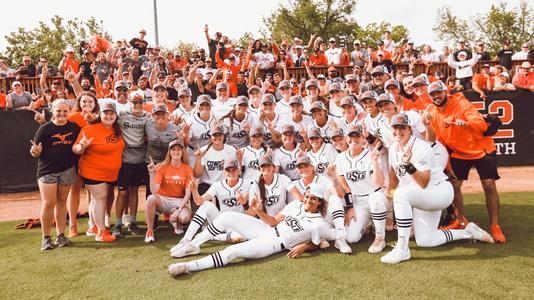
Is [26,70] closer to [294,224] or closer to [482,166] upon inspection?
[294,224]

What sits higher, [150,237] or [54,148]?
[54,148]

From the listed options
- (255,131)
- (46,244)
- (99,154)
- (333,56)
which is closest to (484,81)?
(333,56)

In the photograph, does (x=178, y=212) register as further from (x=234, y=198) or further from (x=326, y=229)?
(x=326, y=229)

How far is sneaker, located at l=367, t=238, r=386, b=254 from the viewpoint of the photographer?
512cm

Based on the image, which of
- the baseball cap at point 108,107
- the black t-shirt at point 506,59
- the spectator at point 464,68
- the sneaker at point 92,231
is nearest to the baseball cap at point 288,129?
the baseball cap at point 108,107

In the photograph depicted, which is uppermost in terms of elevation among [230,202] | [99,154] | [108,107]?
[108,107]

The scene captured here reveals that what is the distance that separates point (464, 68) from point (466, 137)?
908 centimetres

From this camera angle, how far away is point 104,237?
6094 millimetres

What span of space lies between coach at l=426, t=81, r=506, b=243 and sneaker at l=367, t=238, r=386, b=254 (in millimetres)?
1558

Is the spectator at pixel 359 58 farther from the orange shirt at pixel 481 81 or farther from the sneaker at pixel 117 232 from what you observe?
the sneaker at pixel 117 232

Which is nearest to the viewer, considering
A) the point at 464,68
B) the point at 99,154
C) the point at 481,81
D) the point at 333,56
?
the point at 99,154

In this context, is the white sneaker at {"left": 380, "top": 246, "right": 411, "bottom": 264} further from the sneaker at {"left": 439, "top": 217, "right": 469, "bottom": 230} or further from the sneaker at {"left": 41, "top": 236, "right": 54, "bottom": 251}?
the sneaker at {"left": 41, "top": 236, "right": 54, "bottom": 251}

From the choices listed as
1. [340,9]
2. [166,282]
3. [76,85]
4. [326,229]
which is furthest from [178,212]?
[340,9]

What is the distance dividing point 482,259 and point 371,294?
1702 mm
